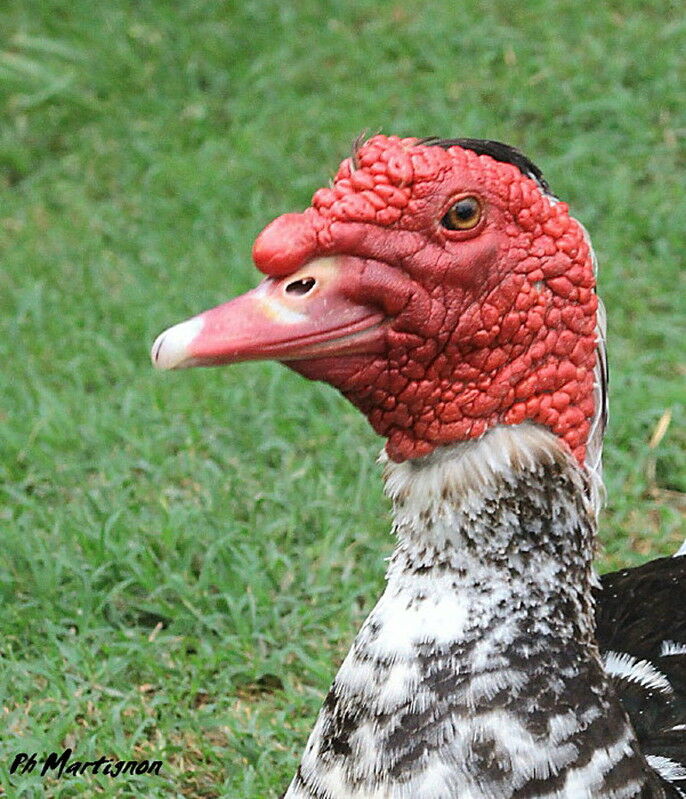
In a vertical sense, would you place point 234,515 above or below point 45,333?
below

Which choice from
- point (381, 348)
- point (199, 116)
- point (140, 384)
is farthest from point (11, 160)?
point (381, 348)

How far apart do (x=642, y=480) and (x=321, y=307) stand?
242cm

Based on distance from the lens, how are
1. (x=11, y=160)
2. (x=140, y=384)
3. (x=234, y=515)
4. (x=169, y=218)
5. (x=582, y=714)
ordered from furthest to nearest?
1. (x=11, y=160)
2. (x=169, y=218)
3. (x=140, y=384)
4. (x=234, y=515)
5. (x=582, y=714)

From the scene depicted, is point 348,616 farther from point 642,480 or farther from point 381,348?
point 381,348

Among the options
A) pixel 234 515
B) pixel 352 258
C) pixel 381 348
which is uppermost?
pixel 352 258

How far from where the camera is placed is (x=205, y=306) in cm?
493

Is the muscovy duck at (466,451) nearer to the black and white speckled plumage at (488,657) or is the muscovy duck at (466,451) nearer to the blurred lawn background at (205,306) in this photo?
the black and white speckled plumage at (488,657)

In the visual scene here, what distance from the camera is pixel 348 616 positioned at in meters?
3.60

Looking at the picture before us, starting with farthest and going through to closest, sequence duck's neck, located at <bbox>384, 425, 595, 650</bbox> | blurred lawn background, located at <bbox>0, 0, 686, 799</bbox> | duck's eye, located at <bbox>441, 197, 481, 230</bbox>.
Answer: blurred lawn background, located at <bbox>0, 0, 686, 799</bbox> < duck's neck, located at <bbox>384, 425, 595, 650</bbox> < duck's eye, located at <bbox>441, 197, 481, 230</bbox>

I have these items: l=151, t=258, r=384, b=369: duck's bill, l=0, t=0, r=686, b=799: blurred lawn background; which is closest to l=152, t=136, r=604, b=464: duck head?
l=151, t=258, r=384, b=369: duck's bill

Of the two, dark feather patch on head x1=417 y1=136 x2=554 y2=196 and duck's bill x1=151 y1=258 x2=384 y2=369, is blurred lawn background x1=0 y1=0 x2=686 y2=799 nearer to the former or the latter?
duck's bill x1=151 y1=258 x2=384 y2=369

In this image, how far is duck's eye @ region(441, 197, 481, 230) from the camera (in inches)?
78.7

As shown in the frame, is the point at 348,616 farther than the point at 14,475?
No

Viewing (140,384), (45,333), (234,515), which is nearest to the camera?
(234,515)
